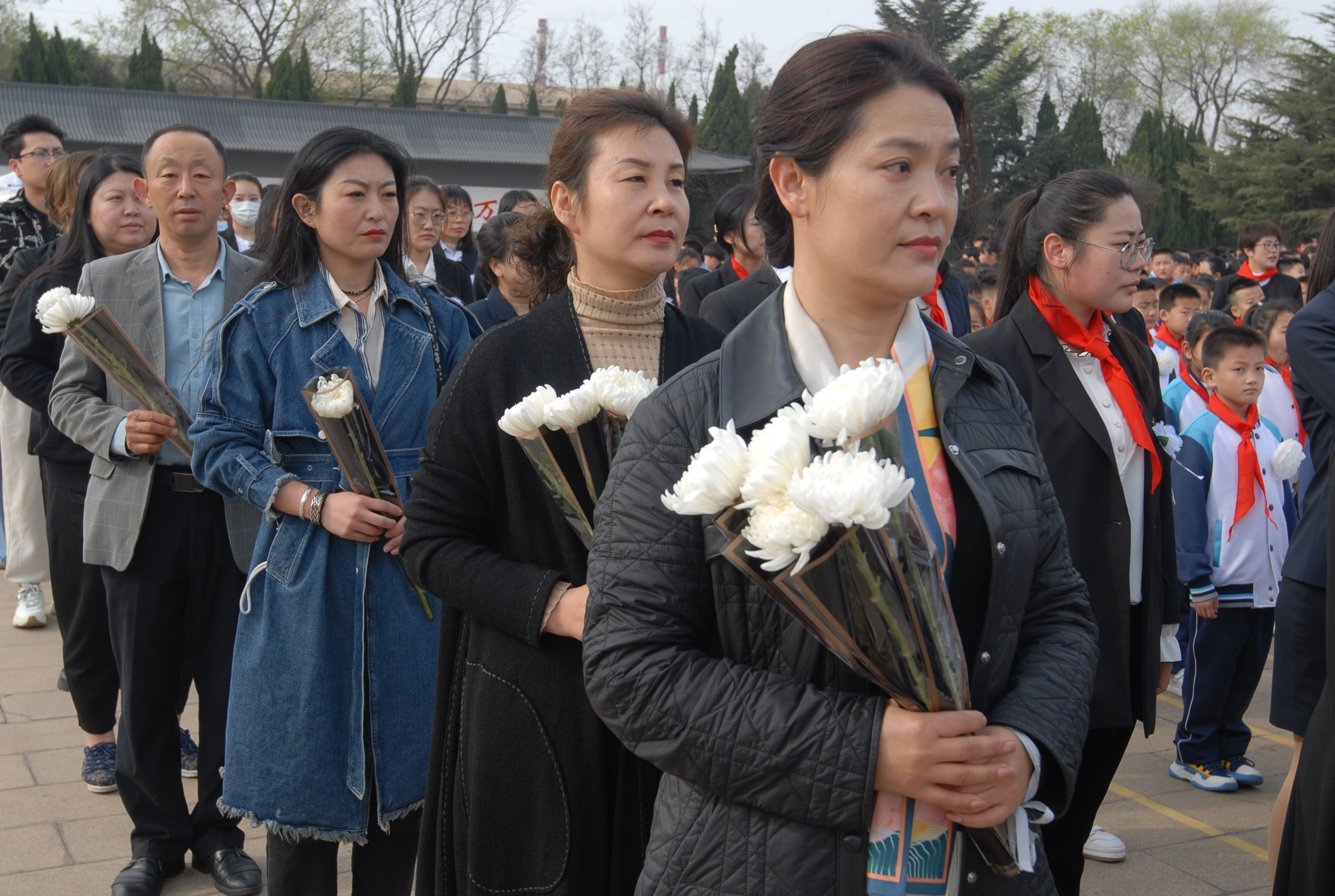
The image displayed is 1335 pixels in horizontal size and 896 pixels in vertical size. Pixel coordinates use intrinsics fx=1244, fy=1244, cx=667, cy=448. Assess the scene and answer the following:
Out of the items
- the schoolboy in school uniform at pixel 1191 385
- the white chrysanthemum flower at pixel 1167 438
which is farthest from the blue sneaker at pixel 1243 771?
the white chrysanthemum flower at pixel 1167 438

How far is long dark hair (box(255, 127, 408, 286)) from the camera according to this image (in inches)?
126

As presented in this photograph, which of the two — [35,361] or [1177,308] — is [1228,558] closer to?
[1177,308]

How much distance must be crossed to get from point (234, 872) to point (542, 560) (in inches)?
77.4

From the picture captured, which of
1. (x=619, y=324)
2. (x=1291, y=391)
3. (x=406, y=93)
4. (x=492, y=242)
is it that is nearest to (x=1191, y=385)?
(x=1291, y=391)

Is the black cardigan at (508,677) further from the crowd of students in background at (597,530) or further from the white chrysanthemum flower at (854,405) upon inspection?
the white chrysanthemum flower at (854,405)

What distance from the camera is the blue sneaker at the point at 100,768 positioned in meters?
4.58

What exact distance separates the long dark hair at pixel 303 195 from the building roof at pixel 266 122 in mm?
24257

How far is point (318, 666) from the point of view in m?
2.99

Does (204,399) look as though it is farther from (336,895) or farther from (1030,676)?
(1030,676)

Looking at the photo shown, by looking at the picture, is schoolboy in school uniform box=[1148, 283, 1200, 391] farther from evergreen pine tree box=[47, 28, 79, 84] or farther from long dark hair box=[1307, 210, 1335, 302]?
evergreen pine tree box=[47, 28, 79, 84]

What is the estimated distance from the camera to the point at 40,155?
6500 millimetres

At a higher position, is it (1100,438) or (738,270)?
(738,270)

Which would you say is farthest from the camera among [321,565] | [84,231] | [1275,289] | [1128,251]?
[1275,289]

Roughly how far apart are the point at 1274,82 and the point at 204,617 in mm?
52938
